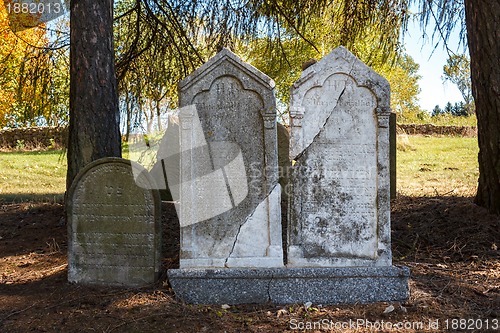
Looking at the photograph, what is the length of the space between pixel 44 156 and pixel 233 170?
1226 cm

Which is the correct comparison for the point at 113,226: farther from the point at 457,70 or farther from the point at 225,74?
the point at 457,70

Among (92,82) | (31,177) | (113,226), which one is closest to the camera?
(113,226)

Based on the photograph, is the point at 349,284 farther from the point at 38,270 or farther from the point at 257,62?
the point at 257,62

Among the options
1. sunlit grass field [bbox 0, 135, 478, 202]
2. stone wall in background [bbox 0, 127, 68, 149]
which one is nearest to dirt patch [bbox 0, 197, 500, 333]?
sunlit grass field [bbox 0, 135, 478, 202]

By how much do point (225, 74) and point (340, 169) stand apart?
1.20 metres

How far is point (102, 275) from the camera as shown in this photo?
4484mm

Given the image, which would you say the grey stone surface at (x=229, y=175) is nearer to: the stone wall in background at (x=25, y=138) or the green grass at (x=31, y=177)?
the green grass at (x=31, y=177)

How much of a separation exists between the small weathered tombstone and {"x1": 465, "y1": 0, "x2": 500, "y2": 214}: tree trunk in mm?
2836

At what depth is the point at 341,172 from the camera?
13.9ft

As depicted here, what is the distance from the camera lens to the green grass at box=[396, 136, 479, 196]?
8988 mm


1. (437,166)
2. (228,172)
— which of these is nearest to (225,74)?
(228,172)

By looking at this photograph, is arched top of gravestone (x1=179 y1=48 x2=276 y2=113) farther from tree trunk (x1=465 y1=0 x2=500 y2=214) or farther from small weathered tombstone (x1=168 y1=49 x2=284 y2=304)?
tree trunk (x1=465 y1=0 x2=500 y2=214)

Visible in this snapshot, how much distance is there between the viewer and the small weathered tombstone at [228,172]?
4.20m

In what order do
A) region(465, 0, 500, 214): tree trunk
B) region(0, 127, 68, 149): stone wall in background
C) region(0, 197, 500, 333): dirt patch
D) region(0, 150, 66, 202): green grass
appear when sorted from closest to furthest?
region(0, 197, 500, 333): dirt patch, region(465, 0, 500, 214): tree trunk, region(0, 150, 66, 202): green grass, region(0, 127, 68, 149): stone wall in background
